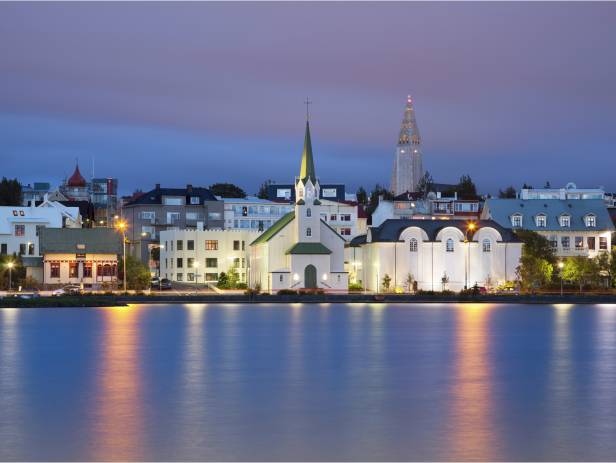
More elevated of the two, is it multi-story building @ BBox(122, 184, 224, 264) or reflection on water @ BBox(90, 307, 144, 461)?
multi-story building @ BBox(122, 184, 224, 264)

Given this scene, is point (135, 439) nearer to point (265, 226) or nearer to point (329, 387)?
point (329, 387)

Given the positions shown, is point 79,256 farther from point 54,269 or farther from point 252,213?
point 252,213

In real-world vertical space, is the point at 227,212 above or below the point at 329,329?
above

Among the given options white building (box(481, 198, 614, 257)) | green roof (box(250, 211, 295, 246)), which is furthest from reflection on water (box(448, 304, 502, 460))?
white building (box(481, 198, 614, 257))

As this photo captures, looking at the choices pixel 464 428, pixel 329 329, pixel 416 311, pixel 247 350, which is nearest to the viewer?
pixel 464 428

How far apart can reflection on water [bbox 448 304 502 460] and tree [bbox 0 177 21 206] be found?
101891 mm

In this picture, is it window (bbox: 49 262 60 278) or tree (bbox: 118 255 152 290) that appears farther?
window (bbox: 49 262 60 278)

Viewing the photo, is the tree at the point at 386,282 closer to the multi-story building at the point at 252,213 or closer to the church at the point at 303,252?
the church at the point at 303,252

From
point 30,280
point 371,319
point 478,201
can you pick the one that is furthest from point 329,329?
point 478,201

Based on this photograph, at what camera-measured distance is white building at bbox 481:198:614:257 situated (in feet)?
374

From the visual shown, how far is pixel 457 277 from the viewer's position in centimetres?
10219

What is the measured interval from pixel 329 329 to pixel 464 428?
117 feet

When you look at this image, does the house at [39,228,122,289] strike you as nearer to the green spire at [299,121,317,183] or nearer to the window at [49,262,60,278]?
the window at [49,262,60,278]

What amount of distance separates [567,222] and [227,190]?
229 feet
